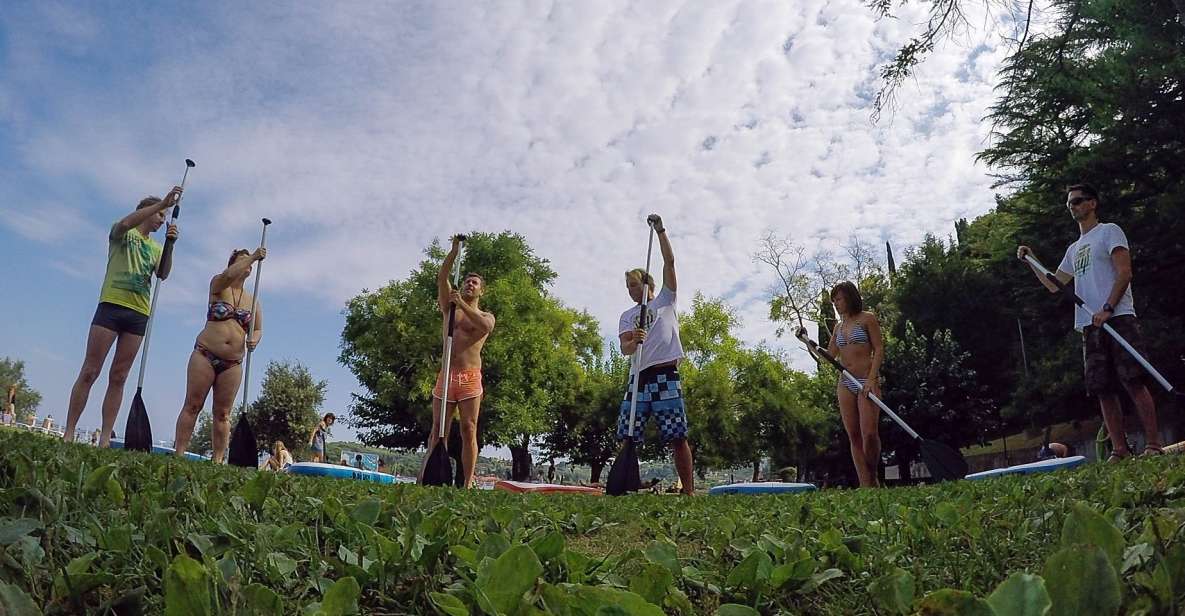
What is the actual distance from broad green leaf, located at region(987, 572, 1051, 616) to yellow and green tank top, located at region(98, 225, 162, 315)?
7.26 m

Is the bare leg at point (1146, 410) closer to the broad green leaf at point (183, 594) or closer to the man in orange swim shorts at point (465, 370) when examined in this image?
the man in orange swim shorts at point (465, 370)

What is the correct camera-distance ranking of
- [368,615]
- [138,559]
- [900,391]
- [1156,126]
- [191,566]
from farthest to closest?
[900,391]
[1156,126]
[138,559]
[368,615]
[191,566]

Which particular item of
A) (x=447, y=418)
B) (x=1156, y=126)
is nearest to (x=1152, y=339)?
(x=1156, y=126)

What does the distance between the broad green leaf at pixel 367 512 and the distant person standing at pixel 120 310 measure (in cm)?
560

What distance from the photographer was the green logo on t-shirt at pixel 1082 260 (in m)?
6.05

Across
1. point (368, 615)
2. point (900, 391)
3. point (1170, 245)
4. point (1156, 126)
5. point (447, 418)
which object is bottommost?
point (368, 615)

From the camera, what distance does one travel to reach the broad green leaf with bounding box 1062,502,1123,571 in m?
0.96

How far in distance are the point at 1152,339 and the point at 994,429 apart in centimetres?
1167

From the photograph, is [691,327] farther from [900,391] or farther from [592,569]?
[592,569]

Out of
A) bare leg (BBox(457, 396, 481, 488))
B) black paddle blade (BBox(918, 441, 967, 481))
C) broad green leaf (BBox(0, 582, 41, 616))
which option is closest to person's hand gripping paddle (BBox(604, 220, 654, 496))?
bare leg (BBox(457, 396, 481, 488))

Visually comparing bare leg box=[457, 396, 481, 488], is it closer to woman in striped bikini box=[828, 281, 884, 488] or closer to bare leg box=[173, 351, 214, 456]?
bare leg box=[173, 351, 214, 456]

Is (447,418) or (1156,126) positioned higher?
(1156,126)

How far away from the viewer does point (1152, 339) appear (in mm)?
17766

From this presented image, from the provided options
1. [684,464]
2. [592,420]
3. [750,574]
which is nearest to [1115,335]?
[684,464]
